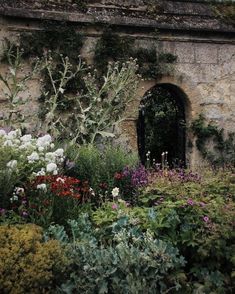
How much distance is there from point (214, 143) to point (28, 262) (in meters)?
6.59

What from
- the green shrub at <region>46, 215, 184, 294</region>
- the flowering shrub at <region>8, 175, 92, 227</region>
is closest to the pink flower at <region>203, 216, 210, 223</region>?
the green shrub at <region>46, 215, 184, 294</region>

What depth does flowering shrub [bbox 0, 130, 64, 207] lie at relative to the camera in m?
4.67

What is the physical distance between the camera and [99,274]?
376 centimetres

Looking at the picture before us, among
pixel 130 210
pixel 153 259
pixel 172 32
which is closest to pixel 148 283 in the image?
pixel 153 259

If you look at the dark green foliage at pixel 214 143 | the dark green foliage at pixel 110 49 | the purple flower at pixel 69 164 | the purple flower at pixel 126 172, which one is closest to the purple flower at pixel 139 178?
the purple flower at pixel 126 172

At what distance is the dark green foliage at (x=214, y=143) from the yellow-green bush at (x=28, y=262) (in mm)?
6086

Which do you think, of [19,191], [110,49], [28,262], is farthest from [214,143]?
[28,262]

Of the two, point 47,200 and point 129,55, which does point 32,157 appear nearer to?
point 47,200

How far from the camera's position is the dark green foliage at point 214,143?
9414 millimetres

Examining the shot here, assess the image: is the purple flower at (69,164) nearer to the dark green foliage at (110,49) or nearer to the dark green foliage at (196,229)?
the dark green foliage at (196,229)

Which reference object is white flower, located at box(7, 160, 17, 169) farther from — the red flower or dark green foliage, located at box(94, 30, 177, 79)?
dark green foliage, located at box(94, 30, 177, 79)

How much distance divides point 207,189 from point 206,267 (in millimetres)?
984

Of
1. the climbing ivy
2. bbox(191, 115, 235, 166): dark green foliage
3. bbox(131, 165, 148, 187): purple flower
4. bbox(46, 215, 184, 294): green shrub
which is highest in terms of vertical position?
the climbing ivy

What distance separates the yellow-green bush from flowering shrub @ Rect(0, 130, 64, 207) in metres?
0.97
